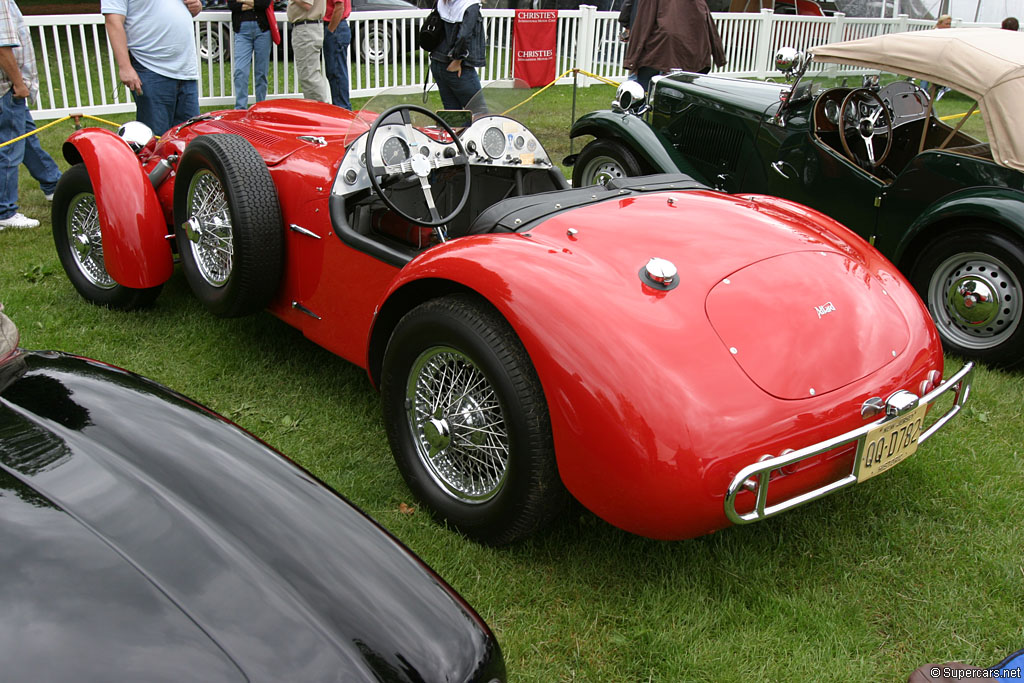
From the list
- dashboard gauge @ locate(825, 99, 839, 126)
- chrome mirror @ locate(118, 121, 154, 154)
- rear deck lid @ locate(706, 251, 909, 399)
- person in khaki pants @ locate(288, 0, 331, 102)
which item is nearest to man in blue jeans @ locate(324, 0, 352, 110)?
person in khaki pants @ locate(288, 0, 331, 102)

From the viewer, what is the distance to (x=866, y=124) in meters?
5.49

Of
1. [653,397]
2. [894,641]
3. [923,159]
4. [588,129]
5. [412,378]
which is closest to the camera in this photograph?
[653,397]

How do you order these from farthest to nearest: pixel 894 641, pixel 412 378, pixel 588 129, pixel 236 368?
pixel 588 129, pixel 236 368, pixel 412 378, pixel 894 641

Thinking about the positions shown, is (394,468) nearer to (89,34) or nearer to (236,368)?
(236,368)

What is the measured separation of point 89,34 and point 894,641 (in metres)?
22.3

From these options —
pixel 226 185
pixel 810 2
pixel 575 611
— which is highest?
pixel 810 2

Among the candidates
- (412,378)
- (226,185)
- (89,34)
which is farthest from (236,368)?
(89,34)

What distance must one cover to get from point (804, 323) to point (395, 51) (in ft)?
34.3

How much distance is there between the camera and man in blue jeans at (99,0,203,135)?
6.27 m

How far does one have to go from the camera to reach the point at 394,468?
3.55 m

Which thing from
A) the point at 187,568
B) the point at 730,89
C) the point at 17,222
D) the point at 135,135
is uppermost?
the point at 730,89

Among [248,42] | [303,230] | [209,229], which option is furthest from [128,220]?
[248,42]

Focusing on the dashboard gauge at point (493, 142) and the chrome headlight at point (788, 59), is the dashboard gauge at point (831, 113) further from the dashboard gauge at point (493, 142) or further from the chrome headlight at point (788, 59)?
the dashboard gauge at point (493, 142)

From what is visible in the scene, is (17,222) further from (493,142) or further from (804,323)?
(804,323)
